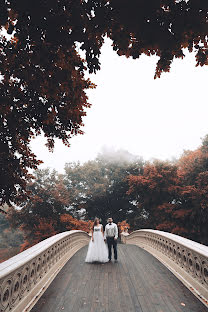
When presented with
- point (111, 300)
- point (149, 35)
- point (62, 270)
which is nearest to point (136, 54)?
point (149, 35)

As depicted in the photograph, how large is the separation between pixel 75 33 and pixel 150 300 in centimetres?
465

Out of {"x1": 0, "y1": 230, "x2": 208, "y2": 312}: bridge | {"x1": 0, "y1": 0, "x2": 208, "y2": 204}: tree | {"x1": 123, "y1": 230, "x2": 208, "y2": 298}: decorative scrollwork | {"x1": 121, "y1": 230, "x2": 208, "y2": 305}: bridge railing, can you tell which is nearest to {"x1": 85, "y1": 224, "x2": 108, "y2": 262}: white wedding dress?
{"x1": 0, "y1": 230, "x2": 208, "y2": 312}: bridge

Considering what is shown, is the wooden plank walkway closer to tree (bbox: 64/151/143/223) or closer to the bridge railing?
the bridge railing

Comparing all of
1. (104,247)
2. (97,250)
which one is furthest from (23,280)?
(104,247)

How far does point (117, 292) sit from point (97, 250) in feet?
9.70

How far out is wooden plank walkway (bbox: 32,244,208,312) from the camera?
3.52m

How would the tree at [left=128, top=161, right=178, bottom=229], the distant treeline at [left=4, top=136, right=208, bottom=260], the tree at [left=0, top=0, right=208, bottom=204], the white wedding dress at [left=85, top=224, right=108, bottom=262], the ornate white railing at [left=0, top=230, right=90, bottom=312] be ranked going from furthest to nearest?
the tree at [left=128, top=161, right=178, bottom=229], the distant treeline at [left=4, top=136, right=208, bottom=260], the white wedding dress at [left=85, top=224, right=108, bottom=262], the ornate white railing at [left=0, top=230, right=90, bottom=312], the tree at [left=0, top=0, right=208, bottom=204]

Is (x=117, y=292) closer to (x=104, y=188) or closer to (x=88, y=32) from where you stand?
(x=88, y=32)

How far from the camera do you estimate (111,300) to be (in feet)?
12.4

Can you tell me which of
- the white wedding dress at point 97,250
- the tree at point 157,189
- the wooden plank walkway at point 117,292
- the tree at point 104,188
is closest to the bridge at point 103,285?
the wooden plank walkway at point 117,292

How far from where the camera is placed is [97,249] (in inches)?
277

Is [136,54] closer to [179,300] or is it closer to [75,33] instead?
[75,33]

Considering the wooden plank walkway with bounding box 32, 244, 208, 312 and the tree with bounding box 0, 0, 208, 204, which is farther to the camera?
the wooden plank walkway with bounding box 32, 244, 208, 312

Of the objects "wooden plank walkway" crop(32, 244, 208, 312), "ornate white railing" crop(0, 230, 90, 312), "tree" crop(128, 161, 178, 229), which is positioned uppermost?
"tree" crop(128, 161, 178, 229)
